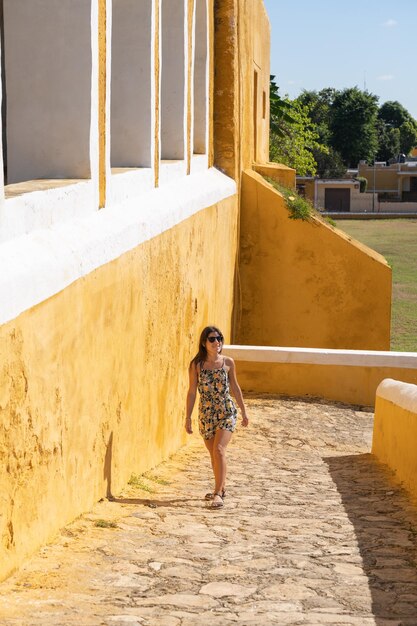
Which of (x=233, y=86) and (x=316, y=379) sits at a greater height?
(x=233, y=86)

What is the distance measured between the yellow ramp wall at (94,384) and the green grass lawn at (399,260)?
51.0 ft

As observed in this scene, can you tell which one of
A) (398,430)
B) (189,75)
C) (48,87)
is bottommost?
(398,430)

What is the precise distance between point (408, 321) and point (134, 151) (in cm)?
2120

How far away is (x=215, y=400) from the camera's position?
24.4ft

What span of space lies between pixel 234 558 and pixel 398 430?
329cm

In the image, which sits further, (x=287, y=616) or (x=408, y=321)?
(x=408, y=321)

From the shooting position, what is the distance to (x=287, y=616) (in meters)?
4.54

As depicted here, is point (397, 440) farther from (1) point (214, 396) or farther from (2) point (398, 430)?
(1) point (214, 396)

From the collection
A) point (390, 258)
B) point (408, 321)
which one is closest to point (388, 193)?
point (390, 258)

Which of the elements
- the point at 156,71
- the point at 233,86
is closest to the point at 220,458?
the point at 156,71

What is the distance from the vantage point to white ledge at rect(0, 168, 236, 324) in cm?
479

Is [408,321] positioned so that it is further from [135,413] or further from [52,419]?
[52,419]

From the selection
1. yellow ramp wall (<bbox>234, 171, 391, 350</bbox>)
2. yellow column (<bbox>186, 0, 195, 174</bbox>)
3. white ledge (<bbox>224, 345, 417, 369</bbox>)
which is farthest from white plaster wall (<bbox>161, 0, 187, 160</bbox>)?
yellow ramp wall (<bbox>234, 171, 391, 350</bbox>)

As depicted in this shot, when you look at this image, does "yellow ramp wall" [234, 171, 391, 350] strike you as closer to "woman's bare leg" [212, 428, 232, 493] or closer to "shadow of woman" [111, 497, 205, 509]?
"woman's bare leg" [212, 428, 232, 493]
